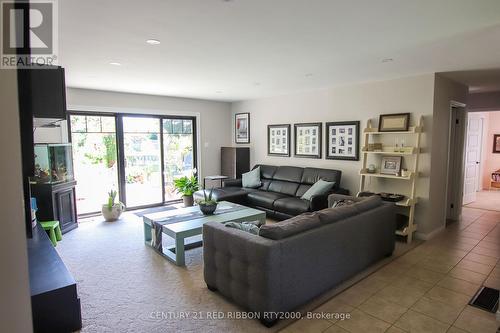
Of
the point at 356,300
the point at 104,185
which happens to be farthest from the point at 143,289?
the point at 104,185

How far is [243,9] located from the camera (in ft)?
6.70

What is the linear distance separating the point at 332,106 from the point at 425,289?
132 inches

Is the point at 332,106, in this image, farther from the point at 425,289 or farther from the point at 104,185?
the point at 104,185

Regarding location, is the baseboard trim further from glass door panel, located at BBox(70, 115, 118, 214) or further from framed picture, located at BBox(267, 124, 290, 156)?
glass door panel, located at BBox(70, 115, 118, 214)

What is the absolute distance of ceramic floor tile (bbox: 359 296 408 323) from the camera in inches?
96.7

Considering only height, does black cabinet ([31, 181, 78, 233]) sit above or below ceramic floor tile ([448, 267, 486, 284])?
above

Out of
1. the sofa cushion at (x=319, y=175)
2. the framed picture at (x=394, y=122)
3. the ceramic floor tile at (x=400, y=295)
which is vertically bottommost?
the ceramic floor tile at (x=400, y=295)

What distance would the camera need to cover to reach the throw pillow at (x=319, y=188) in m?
4.78

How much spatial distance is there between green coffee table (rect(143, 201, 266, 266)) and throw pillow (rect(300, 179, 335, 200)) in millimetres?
1133

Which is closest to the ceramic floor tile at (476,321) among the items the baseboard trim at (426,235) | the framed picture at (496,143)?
the baseboard trim at (426,235)

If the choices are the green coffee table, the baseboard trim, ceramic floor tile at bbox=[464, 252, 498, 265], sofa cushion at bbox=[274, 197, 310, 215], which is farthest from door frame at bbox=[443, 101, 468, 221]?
the green coffee table

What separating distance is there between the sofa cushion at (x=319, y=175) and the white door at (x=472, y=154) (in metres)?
3.43

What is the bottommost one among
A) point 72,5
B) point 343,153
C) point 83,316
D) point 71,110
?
point 83,316

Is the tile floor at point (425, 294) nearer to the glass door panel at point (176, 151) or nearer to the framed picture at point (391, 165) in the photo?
the framed picture at point (391, 165)
